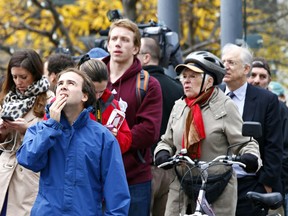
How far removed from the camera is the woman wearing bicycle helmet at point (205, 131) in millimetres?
8141

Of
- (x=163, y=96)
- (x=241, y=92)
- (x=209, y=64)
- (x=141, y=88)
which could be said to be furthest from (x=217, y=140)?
(x=163, y=96)

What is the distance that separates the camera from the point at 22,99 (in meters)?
8.29

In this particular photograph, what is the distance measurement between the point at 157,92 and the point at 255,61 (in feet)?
12.1

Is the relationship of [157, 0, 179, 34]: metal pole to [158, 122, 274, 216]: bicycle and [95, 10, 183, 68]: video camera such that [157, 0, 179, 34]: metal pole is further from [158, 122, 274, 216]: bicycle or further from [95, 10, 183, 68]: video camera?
[158, 122, 274, 216]: bicycle

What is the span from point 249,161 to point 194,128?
66cm

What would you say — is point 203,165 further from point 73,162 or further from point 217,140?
point 73,162

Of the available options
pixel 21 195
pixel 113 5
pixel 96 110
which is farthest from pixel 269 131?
pixel 113 5

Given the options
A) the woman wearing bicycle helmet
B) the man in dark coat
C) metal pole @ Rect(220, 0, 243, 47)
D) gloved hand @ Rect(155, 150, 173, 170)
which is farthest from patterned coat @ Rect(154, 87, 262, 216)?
metal pole @ Rect(220, 0, 243, 47)

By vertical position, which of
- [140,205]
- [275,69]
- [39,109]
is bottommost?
[275,69]

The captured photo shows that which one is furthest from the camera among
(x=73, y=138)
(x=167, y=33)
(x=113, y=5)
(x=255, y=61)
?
(x=113, y=5)

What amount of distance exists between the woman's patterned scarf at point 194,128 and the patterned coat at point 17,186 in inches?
48.4

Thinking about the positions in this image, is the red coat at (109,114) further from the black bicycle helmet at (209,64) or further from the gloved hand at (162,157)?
the black bicycle helmet at (209,64)

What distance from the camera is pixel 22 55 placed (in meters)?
8.33

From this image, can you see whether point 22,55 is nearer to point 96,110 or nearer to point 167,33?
point 96,110
